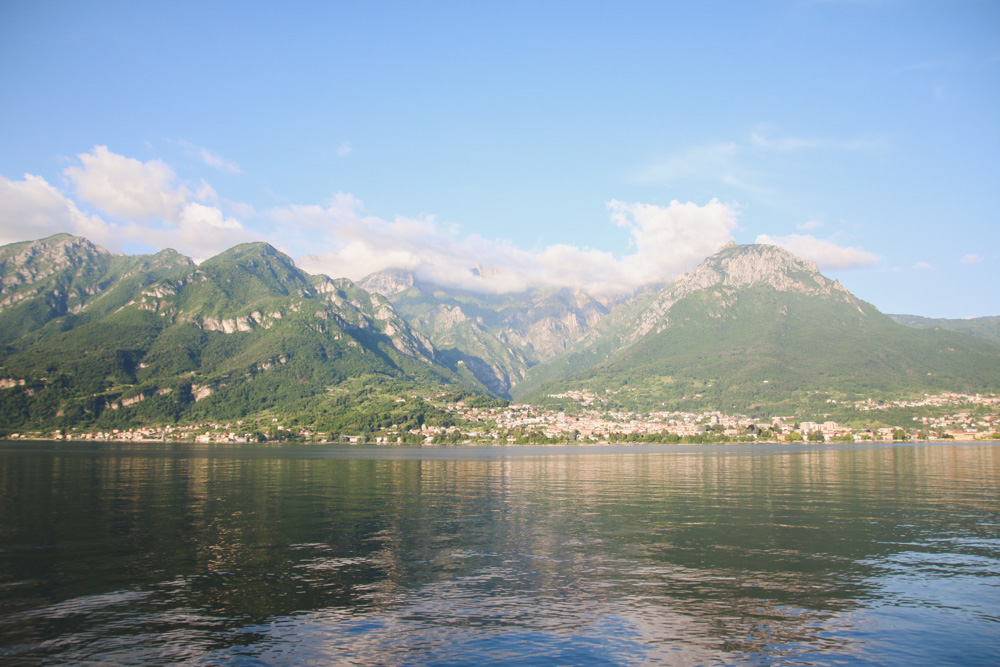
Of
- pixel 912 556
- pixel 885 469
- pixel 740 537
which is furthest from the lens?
pixel 885 469

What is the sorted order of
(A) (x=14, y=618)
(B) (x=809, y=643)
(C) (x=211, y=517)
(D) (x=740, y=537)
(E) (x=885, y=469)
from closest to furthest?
(B) (x=809, y=643) < (A) (x=14, y=618) < (D) (x=740, y=537) < (C) (x=211, y=517) < (E) (x=885, y=469)

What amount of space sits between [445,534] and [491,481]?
133 feet

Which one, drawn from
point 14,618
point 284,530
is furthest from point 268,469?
point 14,618

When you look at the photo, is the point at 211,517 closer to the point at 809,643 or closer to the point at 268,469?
the point at 809,643

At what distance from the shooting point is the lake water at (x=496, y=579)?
20.9 m

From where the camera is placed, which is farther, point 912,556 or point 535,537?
point 535,537

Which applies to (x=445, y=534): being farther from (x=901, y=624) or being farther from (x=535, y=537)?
(x=901, y=624)

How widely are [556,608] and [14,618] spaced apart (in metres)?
21.6

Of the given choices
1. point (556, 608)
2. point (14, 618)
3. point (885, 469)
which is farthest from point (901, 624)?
point (885, 469)

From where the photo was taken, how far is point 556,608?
25188mm

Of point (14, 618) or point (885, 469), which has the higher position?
point (14, 618)

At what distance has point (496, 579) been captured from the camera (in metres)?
29.8

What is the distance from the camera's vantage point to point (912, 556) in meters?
35.0

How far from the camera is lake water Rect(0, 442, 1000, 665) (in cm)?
2089
